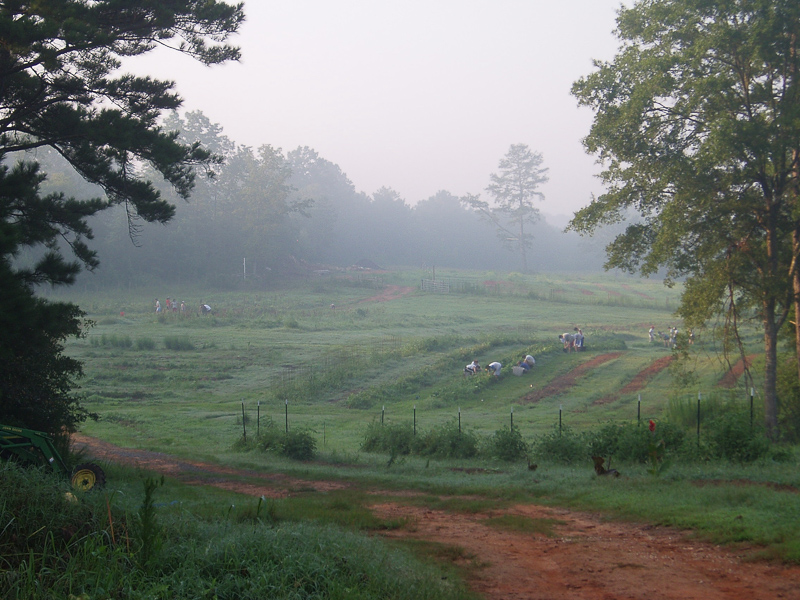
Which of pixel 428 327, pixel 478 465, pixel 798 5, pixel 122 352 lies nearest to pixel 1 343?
pixel 478 465

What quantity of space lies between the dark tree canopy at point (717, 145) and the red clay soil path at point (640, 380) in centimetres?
641

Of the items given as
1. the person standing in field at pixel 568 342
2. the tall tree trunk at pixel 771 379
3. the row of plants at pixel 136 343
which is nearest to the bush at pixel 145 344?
the row of plants at pixel 136 343

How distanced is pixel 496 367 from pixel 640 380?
616 cm

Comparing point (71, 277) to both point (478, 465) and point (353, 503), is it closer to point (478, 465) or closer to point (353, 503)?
point (353, 503)

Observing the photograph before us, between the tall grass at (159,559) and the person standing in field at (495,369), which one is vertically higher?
the tall grass at (159,559)

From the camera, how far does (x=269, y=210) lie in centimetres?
7612

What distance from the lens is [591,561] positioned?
6.91m

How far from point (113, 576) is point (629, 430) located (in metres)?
11.6

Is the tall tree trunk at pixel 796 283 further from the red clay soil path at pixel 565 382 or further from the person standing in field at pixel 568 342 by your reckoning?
the person standing in field at pixel 568 342

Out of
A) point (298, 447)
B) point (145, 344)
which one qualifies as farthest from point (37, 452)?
point (145, 344)

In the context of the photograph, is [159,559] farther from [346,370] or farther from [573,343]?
[573,343]

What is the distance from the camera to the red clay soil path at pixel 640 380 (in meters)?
23.8

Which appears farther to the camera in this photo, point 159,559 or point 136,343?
point 136,343

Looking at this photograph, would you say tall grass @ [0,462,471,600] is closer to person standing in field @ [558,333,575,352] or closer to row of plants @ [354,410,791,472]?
row of plants @ [354,410,791,472]
